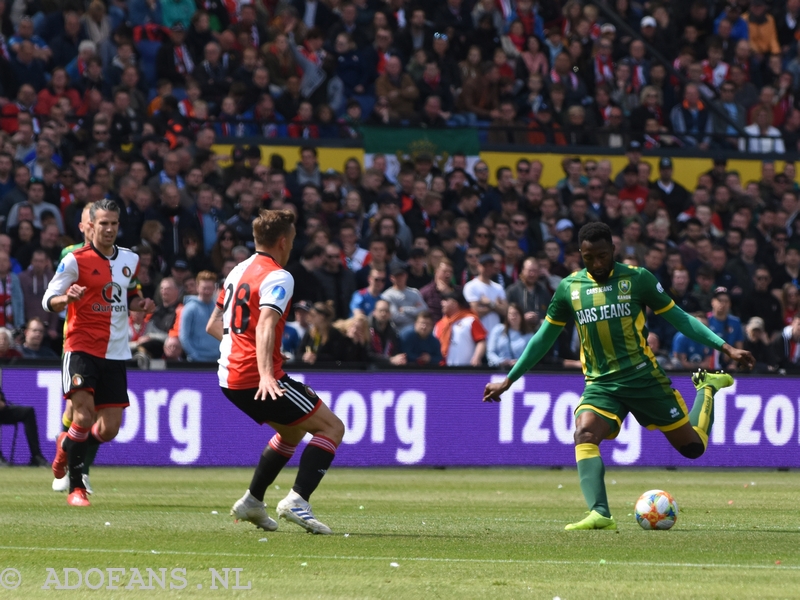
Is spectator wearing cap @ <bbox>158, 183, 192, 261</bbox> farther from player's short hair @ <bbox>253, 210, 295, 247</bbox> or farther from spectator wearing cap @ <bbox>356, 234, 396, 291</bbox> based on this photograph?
player's short hair @ <bbox>253, 210, 295, 247</bbox>

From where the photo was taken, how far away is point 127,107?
21.0 meters

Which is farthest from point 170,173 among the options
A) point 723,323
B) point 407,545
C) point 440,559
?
point 440,559

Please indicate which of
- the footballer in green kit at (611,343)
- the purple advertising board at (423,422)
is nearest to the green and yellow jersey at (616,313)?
the footballer in green kit at (611,343)

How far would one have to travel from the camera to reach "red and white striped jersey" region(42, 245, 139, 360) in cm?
1167

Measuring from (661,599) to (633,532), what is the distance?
314cm

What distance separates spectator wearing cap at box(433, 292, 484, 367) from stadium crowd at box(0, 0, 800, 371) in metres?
0.03

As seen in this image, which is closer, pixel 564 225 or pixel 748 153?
pixel 564 225

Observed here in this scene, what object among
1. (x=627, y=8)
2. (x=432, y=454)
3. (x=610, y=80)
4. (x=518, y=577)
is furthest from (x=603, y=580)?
(x=627, y=8)

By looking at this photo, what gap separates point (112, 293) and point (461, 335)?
7.57 meters

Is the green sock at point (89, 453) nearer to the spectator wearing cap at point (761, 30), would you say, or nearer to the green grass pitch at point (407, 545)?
the green grass pitch at point (407, 545)

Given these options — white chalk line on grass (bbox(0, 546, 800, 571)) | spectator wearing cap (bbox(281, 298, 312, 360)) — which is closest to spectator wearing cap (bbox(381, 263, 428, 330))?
spectator wearing cap (bbox(281, 298, 312, 360))

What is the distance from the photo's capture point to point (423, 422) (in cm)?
1770

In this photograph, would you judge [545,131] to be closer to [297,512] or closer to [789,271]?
[789,271]

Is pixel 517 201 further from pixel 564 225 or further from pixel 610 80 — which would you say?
pixel 610 80
